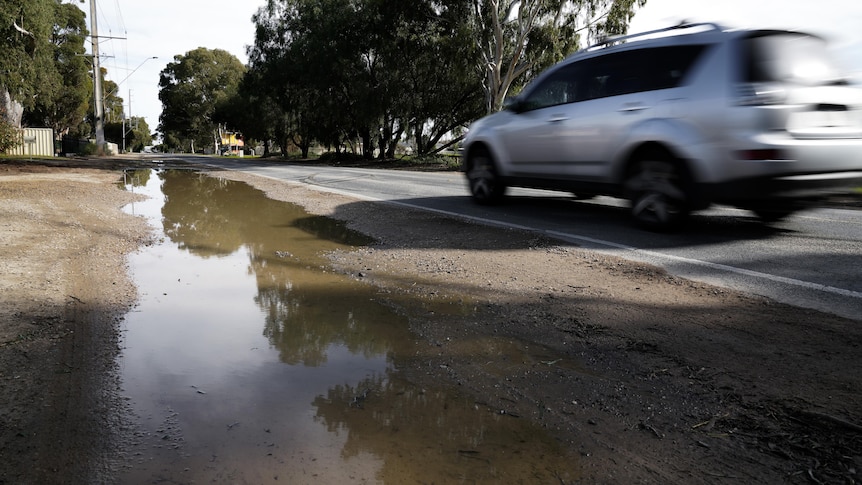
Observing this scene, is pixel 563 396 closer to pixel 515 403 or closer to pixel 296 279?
pixel 515 403

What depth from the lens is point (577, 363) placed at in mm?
3307

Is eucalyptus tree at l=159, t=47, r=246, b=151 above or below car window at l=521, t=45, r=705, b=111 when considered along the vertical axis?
above

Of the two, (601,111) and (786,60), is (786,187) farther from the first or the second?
(601,111)

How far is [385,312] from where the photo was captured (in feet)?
14.4

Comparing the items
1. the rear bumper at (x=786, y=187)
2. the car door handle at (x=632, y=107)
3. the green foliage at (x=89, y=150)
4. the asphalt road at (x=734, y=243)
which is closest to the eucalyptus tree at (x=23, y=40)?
A: the asphalt road at (x=734, y=243)

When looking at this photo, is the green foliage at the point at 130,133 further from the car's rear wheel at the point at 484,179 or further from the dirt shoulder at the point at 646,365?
the dirt shoulder at the point at 646,365

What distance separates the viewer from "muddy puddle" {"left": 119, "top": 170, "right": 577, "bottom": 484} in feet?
7.70

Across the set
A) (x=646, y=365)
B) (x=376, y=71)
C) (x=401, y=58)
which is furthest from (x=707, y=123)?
(x=376, y=71)

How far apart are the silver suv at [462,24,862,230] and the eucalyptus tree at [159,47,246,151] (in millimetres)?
78255

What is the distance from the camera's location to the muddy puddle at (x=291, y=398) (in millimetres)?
2346

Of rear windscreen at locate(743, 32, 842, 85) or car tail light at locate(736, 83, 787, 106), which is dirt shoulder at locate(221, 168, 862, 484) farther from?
rear windscreen at locate(743, 32, 842, 85)

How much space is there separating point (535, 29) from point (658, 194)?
69.3ft

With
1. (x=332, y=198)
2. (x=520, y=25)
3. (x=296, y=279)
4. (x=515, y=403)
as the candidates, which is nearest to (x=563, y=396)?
(x=515, y=403)

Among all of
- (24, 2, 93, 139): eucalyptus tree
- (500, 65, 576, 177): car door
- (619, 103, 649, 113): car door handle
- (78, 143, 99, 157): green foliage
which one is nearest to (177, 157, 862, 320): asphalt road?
(500, 65, 576, 177): car door
